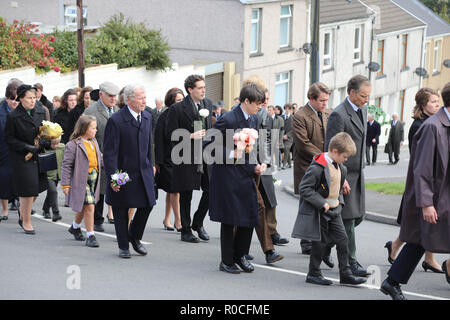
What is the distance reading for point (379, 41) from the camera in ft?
148

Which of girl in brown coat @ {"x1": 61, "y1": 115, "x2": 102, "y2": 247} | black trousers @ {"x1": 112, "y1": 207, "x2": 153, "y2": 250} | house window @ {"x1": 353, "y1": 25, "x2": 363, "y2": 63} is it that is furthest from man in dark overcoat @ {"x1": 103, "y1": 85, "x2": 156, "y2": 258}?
house window @ {"x1": 353, "y1": 25, "x2": 363, "y2": 63}

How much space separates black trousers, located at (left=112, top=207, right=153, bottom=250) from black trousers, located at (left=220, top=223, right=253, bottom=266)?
116 centimetres

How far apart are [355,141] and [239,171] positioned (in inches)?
54.0

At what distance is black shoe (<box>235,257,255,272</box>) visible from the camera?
28.0 ft

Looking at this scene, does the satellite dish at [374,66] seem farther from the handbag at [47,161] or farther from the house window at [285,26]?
the handbag at [47,161]

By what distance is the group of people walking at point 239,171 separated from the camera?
706 cm

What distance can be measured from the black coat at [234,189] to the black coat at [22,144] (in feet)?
10.5

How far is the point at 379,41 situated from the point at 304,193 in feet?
128

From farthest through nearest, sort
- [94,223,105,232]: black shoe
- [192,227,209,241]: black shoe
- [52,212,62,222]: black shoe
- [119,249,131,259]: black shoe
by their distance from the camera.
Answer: [52,212,62,222]: black shoe → [94,223,105,232]: black shoe → [192,227,209,241]: black shoe → [119,249,131,259]: black shoe

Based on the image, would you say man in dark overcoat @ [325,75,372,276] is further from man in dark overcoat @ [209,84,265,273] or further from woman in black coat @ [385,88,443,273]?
man in dark overcoat @ [209,84,265,273]

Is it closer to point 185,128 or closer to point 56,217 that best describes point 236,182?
point 185,128
